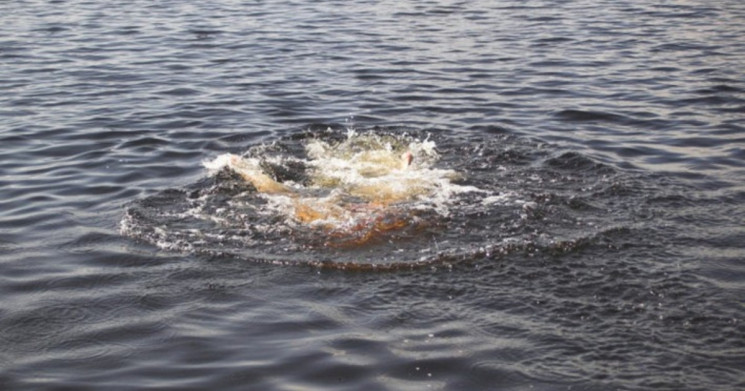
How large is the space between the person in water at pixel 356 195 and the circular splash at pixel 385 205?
0.01 metres

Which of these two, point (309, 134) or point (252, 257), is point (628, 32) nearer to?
point (309, 134)

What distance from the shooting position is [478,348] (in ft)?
20.2

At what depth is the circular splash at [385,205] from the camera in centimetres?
786

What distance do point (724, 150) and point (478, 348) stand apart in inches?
236

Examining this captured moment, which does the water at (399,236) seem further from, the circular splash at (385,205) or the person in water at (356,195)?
the person in water at (356,195)

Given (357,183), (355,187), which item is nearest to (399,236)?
(355,187)

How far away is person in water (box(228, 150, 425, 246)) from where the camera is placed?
27.2 feet

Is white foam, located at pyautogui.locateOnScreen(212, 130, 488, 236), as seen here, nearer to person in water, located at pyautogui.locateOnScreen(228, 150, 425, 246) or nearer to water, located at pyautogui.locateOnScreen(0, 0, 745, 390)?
person in water, located at pyautogui.locateOnScreen(228, 150, 425, 246)

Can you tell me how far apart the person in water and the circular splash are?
1 cm

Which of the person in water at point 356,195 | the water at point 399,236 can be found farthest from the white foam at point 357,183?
the water at point 399,236

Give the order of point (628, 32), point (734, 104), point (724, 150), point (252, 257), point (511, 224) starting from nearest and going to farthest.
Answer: point (252, 257) < point (511, 224) < point (724, 150) < point (734, 104) < point (628, 32)

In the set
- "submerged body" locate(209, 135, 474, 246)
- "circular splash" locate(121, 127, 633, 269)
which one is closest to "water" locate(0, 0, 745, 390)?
"circular splash" locate(121, 127, 633, 269)

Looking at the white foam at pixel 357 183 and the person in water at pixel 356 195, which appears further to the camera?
the white foam at pixel 357 183

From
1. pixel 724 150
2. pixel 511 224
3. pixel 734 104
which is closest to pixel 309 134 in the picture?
pixel 511 224
